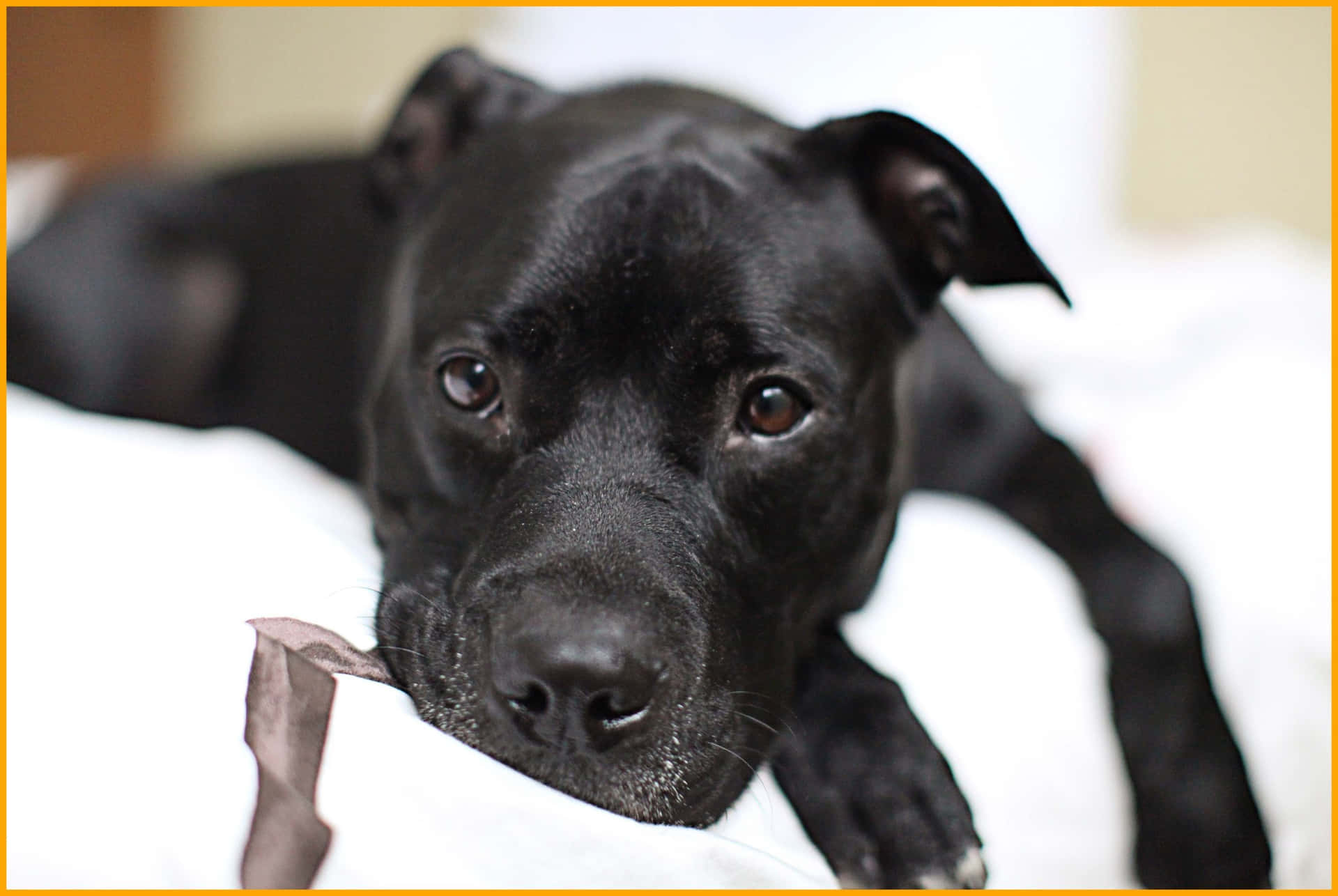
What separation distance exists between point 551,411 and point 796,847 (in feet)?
1.86

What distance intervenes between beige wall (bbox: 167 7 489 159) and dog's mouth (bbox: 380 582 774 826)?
396cm

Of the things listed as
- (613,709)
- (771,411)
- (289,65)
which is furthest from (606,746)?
(289,65)

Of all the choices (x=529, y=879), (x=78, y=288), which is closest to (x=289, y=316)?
(x=78, y=288)

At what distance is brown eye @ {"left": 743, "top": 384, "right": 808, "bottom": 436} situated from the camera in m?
1.27

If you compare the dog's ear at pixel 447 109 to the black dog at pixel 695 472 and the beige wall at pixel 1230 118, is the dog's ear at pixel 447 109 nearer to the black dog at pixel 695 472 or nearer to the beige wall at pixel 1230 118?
the black dog at pixel 695 472

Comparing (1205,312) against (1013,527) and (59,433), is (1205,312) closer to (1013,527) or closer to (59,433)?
(1013,527)

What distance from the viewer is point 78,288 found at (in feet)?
7.74

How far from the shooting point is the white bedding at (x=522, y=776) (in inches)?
33.8

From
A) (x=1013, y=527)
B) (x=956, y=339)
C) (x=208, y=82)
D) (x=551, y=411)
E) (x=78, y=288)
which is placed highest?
(x=551, y=411)

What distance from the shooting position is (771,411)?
50.4 inches

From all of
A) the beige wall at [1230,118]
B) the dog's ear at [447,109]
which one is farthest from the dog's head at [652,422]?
the beige wall at [1230,118]

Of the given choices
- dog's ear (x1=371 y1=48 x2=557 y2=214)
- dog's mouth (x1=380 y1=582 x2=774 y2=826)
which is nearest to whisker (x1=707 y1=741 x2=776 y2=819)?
dog's mouth (x1=380 y1=582 x2=774 y2=826)

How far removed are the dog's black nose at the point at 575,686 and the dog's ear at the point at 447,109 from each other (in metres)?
0.98

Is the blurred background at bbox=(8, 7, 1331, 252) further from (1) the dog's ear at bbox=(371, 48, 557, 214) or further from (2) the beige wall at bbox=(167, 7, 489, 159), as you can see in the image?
(1) the dog's ear at bbox=(371, 48, 557, 214)
